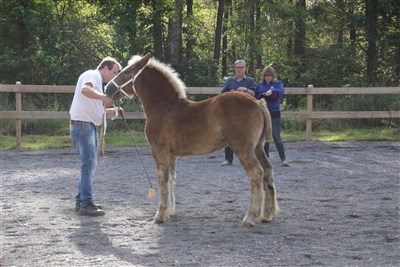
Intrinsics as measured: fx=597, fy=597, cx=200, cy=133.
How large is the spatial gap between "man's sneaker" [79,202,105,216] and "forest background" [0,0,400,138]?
9.29m

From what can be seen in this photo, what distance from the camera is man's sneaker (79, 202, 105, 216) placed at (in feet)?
23.7

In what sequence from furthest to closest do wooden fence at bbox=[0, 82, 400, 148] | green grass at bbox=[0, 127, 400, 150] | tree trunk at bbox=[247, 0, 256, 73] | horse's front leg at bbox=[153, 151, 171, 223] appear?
tree trunk at bbox=[247, 0, 256, 73], green grass at bbox=[0, 127, 400, 150], wooden fence at bbox=[0, 82, 400, 148], horse's front leg at bbox=[153, 151, 171, 223]

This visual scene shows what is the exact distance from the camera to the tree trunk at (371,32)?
22766mm

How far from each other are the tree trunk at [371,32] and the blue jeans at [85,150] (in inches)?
685

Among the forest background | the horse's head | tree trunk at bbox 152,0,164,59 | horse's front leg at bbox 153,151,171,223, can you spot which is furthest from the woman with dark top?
tree trunk at bbox 152,0,164,59

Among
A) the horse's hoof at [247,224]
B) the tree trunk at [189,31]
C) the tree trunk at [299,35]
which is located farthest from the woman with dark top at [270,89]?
the tree trunk at [299,35]

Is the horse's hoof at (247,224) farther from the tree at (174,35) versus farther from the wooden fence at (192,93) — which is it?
the tree at (174,35)

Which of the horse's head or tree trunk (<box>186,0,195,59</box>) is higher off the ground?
tree trunk (<box>186,0,195,59</box>)

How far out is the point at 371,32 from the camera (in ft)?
75.4

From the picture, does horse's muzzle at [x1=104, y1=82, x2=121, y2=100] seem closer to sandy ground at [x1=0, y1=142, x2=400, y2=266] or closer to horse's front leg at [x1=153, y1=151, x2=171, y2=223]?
horse's front leg at [x1=153, y1=151, x2=171, y2=223]

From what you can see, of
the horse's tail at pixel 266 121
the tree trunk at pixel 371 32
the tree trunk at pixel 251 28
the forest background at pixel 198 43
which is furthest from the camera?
the tree trunk at pixel 251 28

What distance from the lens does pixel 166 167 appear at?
23.2 ft

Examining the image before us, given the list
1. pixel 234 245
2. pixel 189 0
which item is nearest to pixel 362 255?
pixel 234 245

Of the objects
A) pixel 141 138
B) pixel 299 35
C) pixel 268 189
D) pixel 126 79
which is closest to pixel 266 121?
pixel 268 189
